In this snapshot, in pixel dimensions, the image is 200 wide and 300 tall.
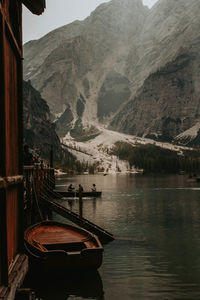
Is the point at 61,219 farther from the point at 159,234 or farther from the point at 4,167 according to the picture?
the point at 4,167

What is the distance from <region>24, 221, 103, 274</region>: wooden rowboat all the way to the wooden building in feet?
15.5

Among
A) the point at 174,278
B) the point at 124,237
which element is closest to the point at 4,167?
the point at 174,278

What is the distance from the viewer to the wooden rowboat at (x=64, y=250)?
2145 centimetres

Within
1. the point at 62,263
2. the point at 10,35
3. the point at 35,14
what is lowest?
the point at 62,263

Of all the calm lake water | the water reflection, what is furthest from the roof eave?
the calm lake water

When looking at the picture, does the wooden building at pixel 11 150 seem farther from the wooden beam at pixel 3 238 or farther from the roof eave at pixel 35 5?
the roof eave at pixel 35 5

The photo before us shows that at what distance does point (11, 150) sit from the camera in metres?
14.8

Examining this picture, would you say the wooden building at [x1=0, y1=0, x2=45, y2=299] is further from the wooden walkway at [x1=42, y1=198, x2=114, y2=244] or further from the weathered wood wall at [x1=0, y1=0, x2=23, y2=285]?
the wooden walkway at [x1=42, y1=198, x2=114, y2=244]

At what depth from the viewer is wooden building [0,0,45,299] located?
38.4 feet

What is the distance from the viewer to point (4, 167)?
12.0 meters

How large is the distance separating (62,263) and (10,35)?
41.4ft

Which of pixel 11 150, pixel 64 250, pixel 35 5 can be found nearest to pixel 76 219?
pixel 64 250

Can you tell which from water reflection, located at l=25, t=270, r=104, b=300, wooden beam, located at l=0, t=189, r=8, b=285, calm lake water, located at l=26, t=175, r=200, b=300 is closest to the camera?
wooden beam, located at l=0, t=189, r=8, b=285

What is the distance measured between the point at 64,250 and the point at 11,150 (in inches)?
415
